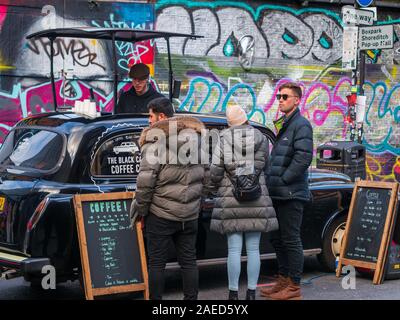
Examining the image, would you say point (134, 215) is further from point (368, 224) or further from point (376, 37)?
point (376, 37)

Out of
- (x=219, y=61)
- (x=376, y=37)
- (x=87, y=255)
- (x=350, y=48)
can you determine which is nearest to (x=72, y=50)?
(x=219, y=61)

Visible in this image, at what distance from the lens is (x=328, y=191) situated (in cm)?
848

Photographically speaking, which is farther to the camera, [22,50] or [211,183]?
[22,50]

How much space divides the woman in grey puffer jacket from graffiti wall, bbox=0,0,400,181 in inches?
289

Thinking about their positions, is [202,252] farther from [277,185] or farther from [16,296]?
[16,296]

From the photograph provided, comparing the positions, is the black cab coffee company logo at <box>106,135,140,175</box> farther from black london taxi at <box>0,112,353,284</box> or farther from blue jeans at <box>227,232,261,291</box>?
blue jeans at <box>227,232,261,291</box>

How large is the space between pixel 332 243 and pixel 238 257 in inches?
81.9

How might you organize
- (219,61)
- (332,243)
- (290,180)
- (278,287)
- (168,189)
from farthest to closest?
(219,61) → (332,243) → (278,287) → (290,180) → (168,189)

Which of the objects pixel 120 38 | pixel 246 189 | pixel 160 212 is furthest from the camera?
pixel 120 38

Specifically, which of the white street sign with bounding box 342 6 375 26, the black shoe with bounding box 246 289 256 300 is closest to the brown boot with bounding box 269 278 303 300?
the black shoe with bounding box 246 289 256 300

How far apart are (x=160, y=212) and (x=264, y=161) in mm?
1226

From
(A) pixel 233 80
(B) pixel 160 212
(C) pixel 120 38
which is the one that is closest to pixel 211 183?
(B) pixel 160 212

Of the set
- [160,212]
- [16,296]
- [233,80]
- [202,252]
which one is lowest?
[16,296]

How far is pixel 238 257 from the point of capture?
689cm
